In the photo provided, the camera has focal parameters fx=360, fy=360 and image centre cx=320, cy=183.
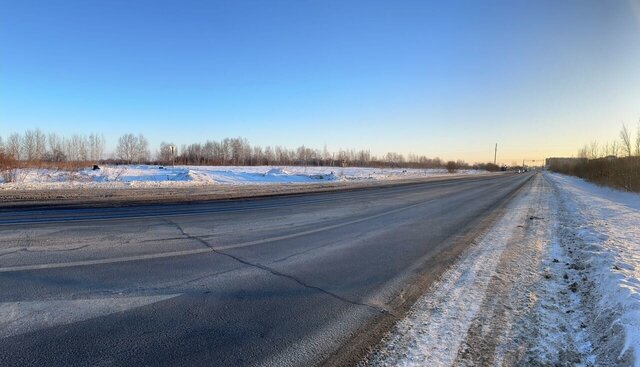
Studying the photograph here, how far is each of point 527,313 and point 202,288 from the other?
13.5ft

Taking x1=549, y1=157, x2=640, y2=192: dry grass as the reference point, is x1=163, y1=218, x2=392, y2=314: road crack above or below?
below

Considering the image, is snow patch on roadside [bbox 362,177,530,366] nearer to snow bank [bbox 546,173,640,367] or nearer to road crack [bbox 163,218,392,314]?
road crack [bbox 163,218,392,314]

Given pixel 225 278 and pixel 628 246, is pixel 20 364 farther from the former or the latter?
pixel 628 246

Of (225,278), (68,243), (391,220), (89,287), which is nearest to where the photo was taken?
(89,287)

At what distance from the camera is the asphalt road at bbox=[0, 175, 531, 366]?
3.29 meters

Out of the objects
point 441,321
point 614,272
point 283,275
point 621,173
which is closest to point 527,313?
point 441,321

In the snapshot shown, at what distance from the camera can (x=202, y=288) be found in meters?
4.83

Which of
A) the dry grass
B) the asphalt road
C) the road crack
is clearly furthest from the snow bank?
the dry grass

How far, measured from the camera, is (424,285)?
5281 millimetres

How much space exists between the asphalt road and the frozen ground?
0.41 meters

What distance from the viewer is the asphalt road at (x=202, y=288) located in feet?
10.8

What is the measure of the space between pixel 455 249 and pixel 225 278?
4920 mm

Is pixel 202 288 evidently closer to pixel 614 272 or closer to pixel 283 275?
pixel 283 275

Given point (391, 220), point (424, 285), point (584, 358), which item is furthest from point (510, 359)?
point (391, 220)
